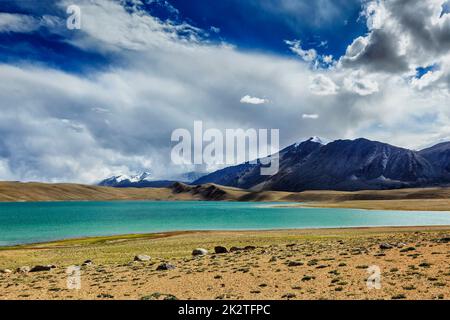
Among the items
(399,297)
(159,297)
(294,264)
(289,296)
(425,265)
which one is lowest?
(159,297)

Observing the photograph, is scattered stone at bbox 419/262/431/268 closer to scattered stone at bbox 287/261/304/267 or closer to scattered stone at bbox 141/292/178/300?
scattered stone at bbox 287/261/304/267

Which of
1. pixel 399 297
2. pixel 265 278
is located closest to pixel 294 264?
pixel 265 278

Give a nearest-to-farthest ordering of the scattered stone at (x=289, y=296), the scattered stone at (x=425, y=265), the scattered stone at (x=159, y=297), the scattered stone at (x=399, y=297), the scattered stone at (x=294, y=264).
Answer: the scattered stone at (x=399, y=297) < the scattered stone at (x=289, y=296) < the scattered stone at (x=159, y=297) < the scattered stone at (x=425, y=265) < the scattered stone at (x=294, y=264)

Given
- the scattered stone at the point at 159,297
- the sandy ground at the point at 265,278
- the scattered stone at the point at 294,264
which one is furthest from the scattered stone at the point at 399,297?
the scattered stone at the point at 159,297

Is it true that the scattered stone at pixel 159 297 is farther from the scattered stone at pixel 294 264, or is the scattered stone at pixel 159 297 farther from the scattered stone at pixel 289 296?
the scattered stone at pixel 294 264

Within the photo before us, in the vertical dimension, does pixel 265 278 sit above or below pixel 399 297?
below

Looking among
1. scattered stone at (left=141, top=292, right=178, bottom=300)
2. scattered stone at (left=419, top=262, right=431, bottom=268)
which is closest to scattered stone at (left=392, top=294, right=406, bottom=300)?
scattered stone at (left=419, top=262, right=431, bottom=268)

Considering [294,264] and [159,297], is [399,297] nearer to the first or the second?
[294,264]

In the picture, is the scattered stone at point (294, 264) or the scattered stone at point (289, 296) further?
the scattered stone at point (294, 264)
